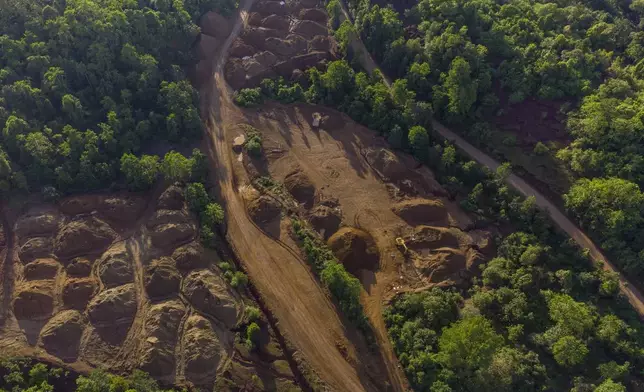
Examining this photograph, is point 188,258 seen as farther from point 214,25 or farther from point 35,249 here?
point 214,25

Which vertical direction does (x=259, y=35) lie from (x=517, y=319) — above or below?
above

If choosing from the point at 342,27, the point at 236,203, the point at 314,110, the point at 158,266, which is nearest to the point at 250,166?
the point at 236,203

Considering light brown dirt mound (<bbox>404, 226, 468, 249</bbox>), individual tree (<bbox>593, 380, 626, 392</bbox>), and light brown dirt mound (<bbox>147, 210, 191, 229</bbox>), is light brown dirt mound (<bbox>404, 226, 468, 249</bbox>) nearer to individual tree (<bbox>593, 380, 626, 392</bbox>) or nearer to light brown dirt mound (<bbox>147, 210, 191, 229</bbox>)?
individual tree (<bbox>593, 380, 626, 392</bbox>)

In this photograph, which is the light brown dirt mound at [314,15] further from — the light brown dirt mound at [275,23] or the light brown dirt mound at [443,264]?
the light brown dirt mound at [443,264]

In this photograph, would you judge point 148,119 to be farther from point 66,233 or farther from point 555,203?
point 555,203

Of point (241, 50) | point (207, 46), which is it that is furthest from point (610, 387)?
point (207, 46)

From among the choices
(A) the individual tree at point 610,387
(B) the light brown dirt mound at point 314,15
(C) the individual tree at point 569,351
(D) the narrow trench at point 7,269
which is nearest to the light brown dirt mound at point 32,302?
(D) the narrow trench at point 7,269
